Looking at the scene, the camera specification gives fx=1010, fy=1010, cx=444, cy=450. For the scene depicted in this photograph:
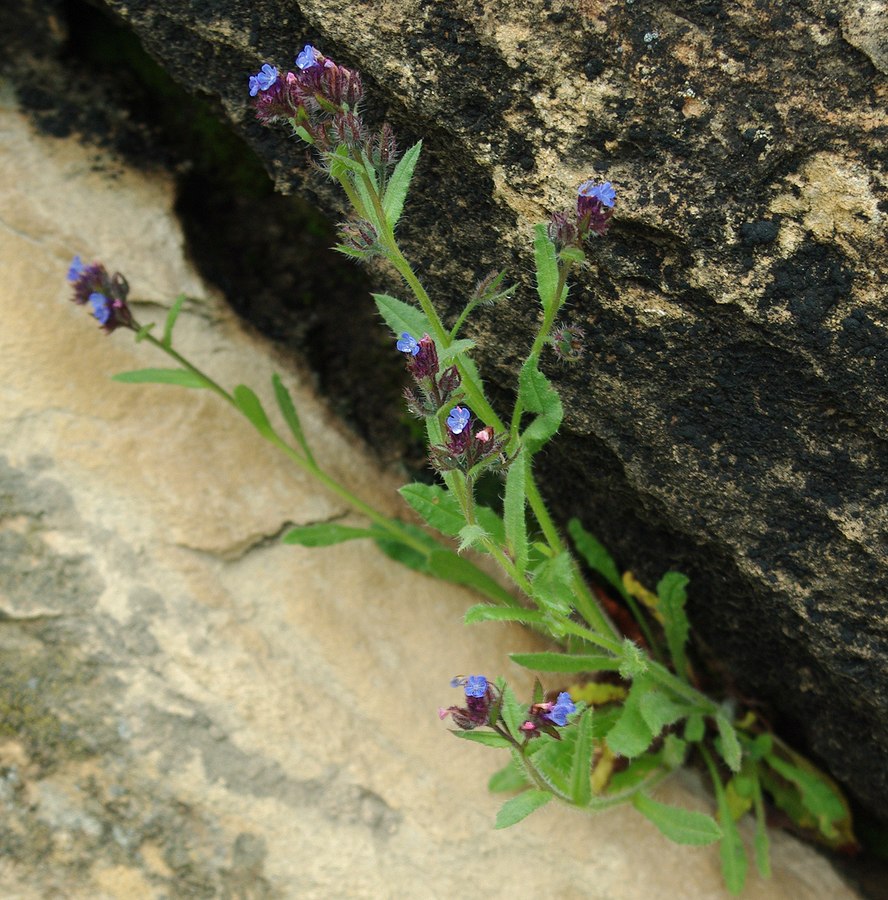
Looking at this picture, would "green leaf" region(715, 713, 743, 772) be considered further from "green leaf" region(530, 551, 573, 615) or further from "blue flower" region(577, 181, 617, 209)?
"blue flower" region(577, 181, 617, 209)

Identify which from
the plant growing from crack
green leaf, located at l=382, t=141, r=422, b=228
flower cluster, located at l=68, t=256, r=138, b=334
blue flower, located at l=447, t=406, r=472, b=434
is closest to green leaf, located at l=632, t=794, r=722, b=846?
the plant growing from crack

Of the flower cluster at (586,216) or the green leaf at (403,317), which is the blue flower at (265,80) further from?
the flower cluster at (586,216)

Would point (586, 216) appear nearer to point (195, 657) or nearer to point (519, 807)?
point (519, 807)

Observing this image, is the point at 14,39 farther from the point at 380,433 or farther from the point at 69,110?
the point at 380,433

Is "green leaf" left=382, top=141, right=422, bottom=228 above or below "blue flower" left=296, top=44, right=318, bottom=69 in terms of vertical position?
below

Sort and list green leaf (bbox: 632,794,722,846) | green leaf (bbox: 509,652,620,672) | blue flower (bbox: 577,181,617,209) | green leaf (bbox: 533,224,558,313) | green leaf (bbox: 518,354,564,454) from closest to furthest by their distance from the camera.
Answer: blue flower (bbox: 577,181,617,209) → green leaf (bbox: 533,224,558,313) → green leaf (bbox: 518,354,564,454) → green leaf (bbox: 509,652,620,672) → green leaf (bbox: 632,794,722,846)

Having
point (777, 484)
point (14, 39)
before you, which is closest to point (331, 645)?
point (777, 484)

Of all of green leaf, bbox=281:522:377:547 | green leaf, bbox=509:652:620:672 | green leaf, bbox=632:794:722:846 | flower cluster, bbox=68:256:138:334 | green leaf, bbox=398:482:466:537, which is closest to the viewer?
green leaf, bbox=398:482:466:537
